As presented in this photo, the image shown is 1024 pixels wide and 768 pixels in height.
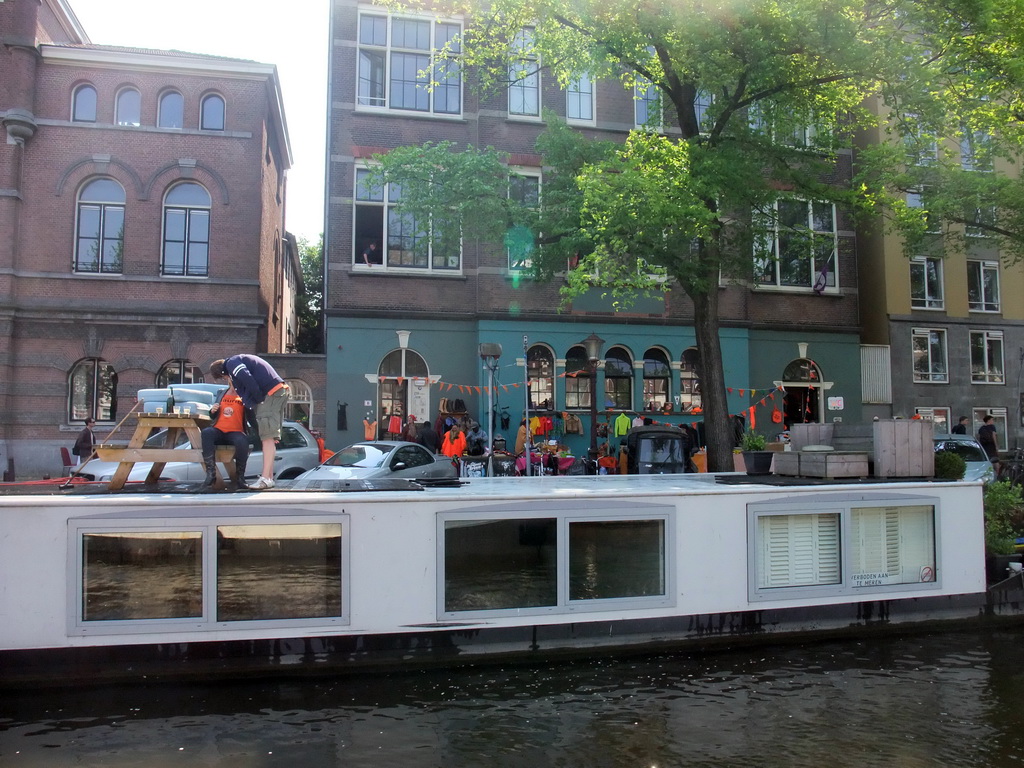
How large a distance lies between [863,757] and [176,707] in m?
4.59

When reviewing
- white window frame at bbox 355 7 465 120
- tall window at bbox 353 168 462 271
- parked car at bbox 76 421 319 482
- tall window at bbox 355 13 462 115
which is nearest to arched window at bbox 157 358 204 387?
tall window at bbox 353 168 462 271

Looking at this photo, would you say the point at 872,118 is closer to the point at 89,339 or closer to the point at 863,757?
the point at 863,757

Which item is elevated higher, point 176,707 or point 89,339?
point 89,339

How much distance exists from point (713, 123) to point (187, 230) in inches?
524

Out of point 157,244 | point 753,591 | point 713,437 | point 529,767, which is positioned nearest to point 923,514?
point 753,591

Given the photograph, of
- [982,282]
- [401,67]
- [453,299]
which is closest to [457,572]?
[453,299]

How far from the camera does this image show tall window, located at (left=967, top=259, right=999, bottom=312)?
82.7 ft

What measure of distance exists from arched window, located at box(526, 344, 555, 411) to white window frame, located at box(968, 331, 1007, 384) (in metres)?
13.5

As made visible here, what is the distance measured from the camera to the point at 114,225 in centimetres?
2006

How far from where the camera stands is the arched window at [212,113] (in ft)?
67.7

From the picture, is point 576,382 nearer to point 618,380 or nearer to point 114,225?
point 618,380

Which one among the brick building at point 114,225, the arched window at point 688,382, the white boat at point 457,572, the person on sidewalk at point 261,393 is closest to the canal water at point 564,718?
the white boat at point 457,572

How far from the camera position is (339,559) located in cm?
589

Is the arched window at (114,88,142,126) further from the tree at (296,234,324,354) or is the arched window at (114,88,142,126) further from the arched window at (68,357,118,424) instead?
the tree at (296,234,324,354)
